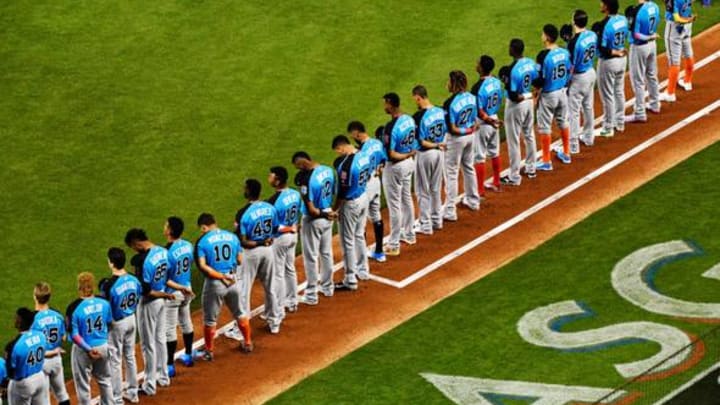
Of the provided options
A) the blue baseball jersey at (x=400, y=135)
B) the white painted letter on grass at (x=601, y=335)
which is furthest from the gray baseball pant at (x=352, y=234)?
the white painted letter on grass at (x=601, y=335)

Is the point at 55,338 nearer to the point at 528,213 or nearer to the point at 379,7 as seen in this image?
the point at 528,213

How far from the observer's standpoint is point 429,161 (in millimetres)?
24594

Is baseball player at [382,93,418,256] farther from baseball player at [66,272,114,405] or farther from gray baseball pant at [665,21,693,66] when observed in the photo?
gray baseball pant at [665,21,693,66]

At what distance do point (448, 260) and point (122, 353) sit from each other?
17.8 ft

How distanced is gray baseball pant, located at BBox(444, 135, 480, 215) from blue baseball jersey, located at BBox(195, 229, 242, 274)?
4.69m

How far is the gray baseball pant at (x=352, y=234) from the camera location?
76.8ft

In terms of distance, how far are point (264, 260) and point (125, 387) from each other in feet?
8.14

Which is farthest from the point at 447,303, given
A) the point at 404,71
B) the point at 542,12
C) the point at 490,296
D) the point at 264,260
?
the point at 542,12

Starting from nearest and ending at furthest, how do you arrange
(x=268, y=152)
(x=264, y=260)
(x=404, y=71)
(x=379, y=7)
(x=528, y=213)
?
(x=264, y=260)
(x=528, y=213)
(x=268, y=152)
(x=404, y=71)
(x=379, y=7)

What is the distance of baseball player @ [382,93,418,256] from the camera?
23891 mm

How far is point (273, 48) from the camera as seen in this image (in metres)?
31.2

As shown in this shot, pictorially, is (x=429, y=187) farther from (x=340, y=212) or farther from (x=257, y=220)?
(x=257, y=220)

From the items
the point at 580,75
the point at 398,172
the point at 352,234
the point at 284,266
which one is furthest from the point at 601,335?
the point at 580,75

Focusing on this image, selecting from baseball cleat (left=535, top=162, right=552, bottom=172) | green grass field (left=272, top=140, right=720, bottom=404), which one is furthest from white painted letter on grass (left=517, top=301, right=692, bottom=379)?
baseball cleat (left=535, top=162, right=552, bottom=172)
